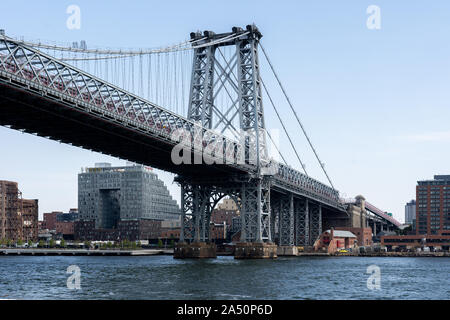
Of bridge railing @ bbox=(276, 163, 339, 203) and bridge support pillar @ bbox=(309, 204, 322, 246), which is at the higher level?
bridge railing @ bbox=(276, 163, 339, 203)

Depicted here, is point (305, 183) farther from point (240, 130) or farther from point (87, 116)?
point (87, 116)

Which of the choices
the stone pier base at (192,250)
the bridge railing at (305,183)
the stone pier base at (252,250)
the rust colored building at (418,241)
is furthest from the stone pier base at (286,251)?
the rust colored building at (418,241)

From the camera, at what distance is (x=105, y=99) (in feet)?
247

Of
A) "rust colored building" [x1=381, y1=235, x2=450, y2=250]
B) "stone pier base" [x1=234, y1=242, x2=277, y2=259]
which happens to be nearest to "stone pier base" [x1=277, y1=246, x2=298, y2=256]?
"stone pier base" [x1=234, y1=242, x2=277, y2=259]

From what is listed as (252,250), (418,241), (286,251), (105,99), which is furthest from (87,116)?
(418,241)

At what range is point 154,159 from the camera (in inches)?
3883

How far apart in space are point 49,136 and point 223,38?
137 ft

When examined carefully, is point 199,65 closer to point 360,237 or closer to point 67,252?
point 67,252

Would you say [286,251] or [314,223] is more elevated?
[314,223]

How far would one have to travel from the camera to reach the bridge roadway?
204ft

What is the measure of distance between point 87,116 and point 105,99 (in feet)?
13.5

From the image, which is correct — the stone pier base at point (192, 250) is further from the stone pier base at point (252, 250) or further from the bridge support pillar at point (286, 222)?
the bridge support pillar at point (286, 222)

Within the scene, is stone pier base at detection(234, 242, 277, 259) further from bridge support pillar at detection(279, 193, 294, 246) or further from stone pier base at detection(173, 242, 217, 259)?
bridge support pillar at detection(279, 193, 294, 246)
